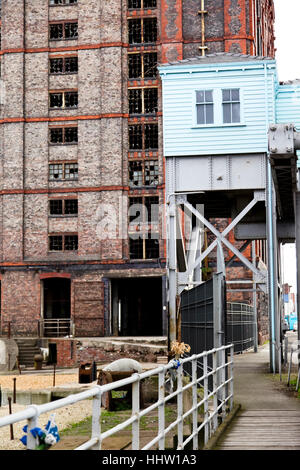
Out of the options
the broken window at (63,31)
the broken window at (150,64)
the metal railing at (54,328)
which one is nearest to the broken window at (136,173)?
the broken window at (150,64)

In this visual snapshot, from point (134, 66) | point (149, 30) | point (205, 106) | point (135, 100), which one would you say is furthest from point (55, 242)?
point (205, 106)

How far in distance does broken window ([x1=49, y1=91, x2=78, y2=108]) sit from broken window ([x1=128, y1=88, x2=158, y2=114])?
366cm

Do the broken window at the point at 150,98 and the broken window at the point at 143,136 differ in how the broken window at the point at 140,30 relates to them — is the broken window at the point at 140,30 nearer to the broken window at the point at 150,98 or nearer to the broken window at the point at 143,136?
the broken window at the point at 150,98

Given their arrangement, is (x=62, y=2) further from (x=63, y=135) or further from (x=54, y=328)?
(x=54, y=328)

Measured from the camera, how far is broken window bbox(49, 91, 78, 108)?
153 feet

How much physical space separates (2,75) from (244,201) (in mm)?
27529

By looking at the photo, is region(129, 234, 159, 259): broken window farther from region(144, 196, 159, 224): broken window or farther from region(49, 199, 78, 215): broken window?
region(49, 199, 78, 215): broken window

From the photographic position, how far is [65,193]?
151 feet

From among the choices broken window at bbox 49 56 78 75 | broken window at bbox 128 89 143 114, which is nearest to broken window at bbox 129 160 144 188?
broken window at bbox 128 89 143 114

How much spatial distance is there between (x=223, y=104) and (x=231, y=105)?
0.26m

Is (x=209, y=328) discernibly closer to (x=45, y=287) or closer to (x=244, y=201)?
(x=244, y=201)

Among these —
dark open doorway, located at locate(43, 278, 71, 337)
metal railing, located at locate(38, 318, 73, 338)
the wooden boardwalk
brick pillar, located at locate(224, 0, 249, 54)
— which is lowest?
the wooden boardwalk

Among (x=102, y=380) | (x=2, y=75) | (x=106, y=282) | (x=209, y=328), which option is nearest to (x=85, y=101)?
(x=2, y=75)

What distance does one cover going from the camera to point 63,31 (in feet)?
154
